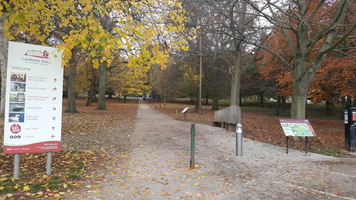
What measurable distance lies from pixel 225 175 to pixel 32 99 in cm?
417

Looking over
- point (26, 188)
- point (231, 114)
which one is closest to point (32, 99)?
point (26, 188)

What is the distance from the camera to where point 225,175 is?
5.40 m

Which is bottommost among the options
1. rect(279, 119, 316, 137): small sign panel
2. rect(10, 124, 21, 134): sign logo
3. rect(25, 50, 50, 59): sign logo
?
rect(279, 119, 316, 137): small sign panel

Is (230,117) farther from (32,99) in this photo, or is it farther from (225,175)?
(32,99)

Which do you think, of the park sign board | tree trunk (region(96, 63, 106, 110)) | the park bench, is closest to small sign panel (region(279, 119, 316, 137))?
the park bench

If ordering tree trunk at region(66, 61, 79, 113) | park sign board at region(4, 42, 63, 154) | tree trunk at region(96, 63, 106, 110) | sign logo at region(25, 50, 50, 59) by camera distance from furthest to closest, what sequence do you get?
1. tree trunk at region(96, 63, 106, 110)
2. tree trunk at region(66, 61, 79, 113)
3. sign logo at region(25, 50, 50, 59)
4. park sign board at region(4, 42, 63, 154)

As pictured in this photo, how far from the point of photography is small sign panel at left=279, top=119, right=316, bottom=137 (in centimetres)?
758

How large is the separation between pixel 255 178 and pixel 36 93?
15.5ft

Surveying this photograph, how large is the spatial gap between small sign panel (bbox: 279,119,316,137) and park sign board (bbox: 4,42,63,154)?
6358mm


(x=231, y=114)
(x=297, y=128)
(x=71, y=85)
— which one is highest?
(x=71, y=85)

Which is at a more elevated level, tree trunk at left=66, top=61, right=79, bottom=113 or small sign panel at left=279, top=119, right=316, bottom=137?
tree trunk at left=66, top=61, right=79, bottom=113

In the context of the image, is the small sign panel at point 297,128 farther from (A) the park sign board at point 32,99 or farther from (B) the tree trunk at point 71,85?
(B) the tree trunk at point 71,85

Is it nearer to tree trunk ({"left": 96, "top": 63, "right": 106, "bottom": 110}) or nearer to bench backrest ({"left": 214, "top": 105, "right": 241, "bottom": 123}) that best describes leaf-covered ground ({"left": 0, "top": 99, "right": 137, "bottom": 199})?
bench backrest ({"left": 214, "top": 105, "right": 241, "bottom": 123})

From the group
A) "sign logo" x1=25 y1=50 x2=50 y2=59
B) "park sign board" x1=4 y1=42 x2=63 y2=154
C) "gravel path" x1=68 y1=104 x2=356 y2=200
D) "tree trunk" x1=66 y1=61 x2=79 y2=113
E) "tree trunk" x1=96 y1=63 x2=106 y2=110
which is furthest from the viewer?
"tree trunk" x1=96 y1=63 x2=106 y2=110
